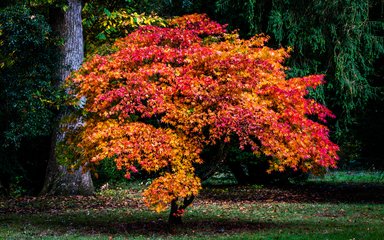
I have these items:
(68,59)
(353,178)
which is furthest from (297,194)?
(353,178)

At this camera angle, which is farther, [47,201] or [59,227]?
[47,201]

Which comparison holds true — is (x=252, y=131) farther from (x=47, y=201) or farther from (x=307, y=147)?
(x=47, y=201)

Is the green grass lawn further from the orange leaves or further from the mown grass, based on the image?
the mown grass

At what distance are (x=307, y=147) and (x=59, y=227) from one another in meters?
5.38

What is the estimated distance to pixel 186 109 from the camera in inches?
442

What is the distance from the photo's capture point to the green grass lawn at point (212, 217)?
11883 mm

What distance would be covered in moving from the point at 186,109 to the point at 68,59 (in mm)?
8110

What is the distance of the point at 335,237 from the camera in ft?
35.3

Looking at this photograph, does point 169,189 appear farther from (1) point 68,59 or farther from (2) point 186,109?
(1) point 68,59

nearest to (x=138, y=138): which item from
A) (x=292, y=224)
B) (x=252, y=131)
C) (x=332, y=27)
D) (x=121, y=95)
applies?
(x=121, y=95)

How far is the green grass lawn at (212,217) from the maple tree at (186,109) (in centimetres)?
127

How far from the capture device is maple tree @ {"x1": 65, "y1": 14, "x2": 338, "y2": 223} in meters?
11.0

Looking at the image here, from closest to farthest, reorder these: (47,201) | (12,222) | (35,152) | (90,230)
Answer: (90,230)
(12,222)
(47,201)
(35,152)

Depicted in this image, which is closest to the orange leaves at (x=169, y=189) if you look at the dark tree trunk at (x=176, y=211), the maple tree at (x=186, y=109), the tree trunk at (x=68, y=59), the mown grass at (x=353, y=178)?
the maple tree at (x=186, y=109)
